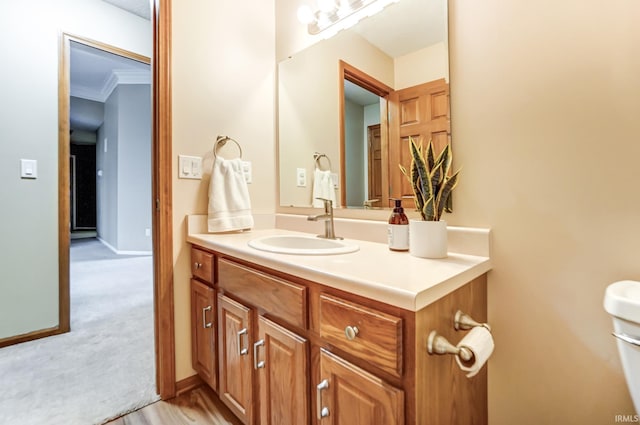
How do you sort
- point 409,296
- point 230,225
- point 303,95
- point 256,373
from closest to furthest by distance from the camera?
1. point 409,296
2. point 256,373
3. point 230,225
4. point 303,95

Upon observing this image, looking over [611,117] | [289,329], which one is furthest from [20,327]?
[611,117]

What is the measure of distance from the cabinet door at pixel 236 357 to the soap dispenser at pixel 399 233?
59cm

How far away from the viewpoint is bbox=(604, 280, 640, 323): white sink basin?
0.62 m

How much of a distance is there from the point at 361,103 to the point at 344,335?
107 centimetres

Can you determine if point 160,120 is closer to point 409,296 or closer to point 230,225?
point 230,225

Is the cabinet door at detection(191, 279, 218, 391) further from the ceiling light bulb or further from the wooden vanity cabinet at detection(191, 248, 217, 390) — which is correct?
the ceiling light bulb

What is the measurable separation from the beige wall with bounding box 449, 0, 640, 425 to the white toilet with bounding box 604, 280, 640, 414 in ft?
0.58

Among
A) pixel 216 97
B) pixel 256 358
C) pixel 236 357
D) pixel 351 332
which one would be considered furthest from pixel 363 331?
pixel 216 97

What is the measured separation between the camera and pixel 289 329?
942 mm

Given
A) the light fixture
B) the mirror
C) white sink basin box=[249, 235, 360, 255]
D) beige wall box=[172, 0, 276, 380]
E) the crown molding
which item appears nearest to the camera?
the mirror

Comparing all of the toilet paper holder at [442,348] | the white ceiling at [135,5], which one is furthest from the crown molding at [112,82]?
the toilet paper holder at [442,348]

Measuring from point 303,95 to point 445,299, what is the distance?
1401 mm

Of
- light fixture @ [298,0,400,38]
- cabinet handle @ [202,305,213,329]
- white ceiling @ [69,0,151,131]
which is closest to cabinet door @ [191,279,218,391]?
cabinet handle @ [202,305,213,329]

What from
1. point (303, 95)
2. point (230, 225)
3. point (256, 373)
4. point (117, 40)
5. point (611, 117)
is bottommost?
point (256, 373)
